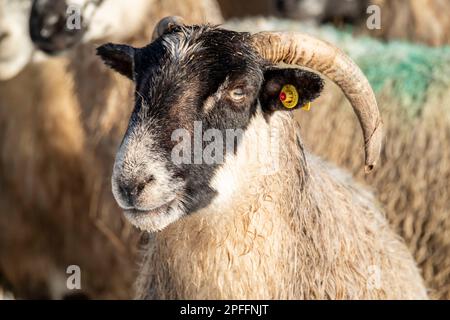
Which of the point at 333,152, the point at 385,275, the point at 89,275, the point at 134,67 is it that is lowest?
the point at 89,275

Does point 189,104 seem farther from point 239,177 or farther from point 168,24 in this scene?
point 168,24

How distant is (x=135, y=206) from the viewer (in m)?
3.53

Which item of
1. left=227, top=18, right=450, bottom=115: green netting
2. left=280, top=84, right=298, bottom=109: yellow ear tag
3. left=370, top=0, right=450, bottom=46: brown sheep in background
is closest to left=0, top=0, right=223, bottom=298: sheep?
left=227, top=18, right=450, bottom=115: green netting

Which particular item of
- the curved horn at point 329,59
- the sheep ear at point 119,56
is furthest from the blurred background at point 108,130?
the curved horn at point 329,59

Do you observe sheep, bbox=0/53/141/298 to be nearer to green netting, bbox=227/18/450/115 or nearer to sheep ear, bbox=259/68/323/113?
green netting, bbox=227/18/450/115

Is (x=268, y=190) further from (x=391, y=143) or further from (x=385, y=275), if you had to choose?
(x=391, y=143)

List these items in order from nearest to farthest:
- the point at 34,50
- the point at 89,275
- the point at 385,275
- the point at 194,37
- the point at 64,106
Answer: the point at 194,37, the point at 385,275, the point at 34,50, the point at 89,275, the point at 64,106

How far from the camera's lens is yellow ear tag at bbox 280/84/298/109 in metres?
3.81

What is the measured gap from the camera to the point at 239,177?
3811mm

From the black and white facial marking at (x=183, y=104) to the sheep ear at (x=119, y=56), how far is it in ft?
0.99

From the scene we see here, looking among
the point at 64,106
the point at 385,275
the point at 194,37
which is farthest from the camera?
the point at 64,106

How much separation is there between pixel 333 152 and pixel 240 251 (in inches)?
83.3

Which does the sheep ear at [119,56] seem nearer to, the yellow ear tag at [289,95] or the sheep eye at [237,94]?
the sheep eye at [237,94]

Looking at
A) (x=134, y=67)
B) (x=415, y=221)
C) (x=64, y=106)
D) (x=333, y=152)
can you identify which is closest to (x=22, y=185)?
(x=64, y=106)
